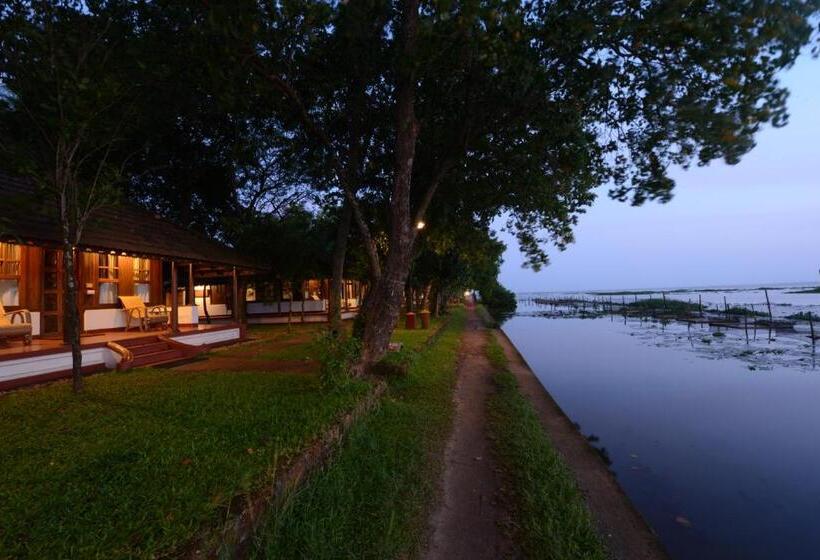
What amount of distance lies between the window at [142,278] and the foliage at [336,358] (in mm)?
9098

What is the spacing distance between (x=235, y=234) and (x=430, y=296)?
2057cm

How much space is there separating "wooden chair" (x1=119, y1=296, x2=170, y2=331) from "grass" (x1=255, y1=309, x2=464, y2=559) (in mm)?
8176

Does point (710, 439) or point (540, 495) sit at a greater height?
point (540, 495)

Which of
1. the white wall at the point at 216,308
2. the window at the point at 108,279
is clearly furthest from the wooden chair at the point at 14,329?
the white wall at the point at 216,308

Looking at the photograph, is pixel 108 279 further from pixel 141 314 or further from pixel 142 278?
pixel 141 314

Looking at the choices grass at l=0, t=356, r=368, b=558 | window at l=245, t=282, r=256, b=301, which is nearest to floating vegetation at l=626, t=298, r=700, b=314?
window at l=245, t=282, r=256, b=301

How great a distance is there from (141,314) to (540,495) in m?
11.4

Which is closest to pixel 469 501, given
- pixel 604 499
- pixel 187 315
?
pixel 604 499

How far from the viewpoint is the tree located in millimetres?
5988

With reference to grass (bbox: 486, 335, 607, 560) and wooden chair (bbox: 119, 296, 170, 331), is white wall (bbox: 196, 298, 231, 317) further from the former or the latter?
grass (bbox: 486, 335, 607, 560)

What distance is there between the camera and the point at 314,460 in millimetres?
4648

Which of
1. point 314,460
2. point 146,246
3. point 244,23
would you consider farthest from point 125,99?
point 314,460

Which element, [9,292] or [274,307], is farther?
[274,307]

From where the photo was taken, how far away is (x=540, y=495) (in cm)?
454
